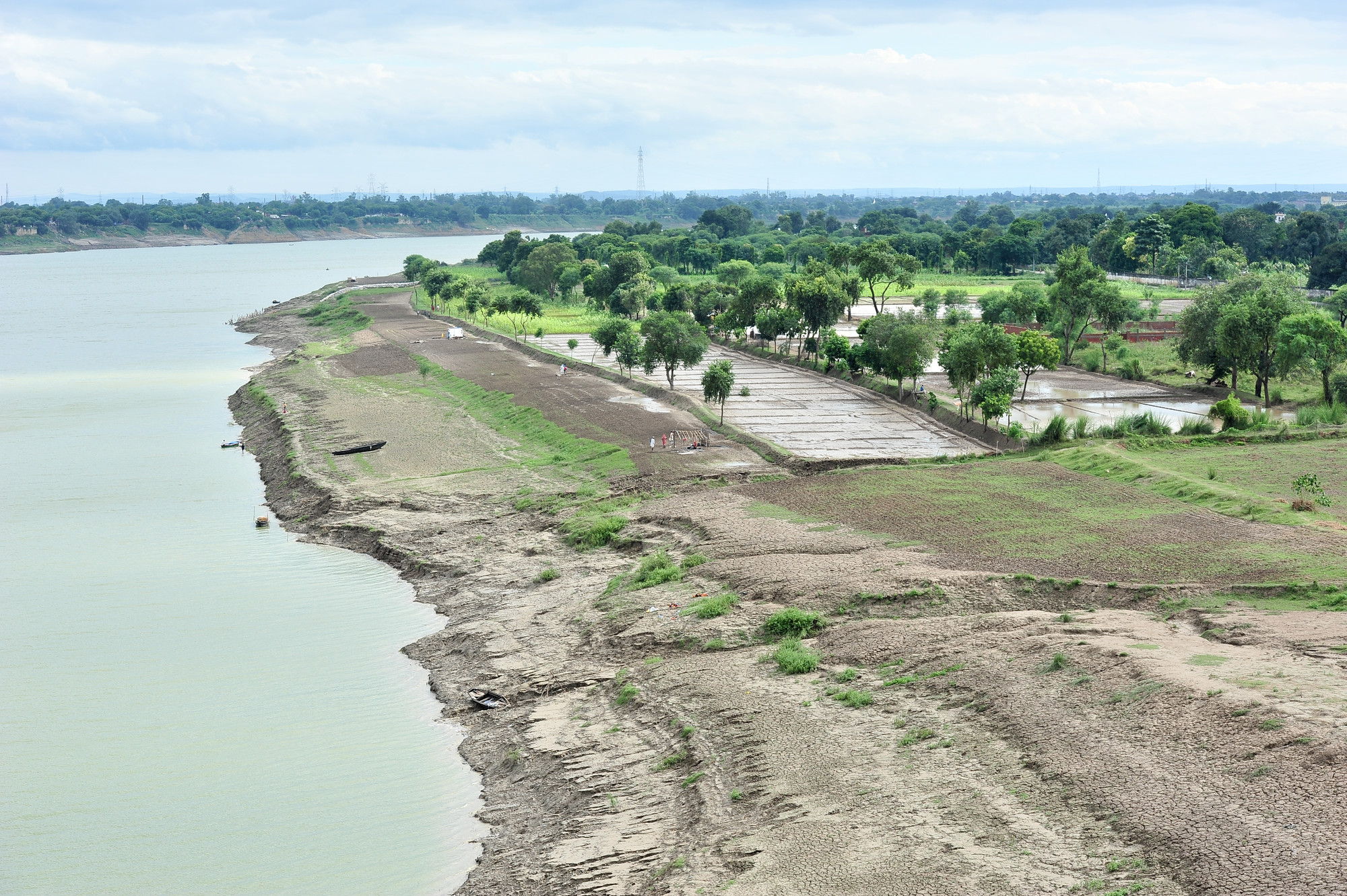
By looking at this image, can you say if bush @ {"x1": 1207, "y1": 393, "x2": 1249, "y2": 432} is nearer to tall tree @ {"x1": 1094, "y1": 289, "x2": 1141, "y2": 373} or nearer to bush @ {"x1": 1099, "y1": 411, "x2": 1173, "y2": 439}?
bush @ {"x1": 1099, "y1": 411, "x2": 1173, "y2": 439}

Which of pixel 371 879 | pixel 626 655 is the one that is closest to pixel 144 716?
pixel 371 879

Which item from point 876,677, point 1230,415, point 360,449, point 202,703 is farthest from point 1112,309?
point 202,703

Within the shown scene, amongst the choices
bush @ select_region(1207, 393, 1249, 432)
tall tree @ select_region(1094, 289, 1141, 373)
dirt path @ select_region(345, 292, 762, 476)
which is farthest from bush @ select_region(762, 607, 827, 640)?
tall tree @ select_region(1094, 289, 1141, 373)

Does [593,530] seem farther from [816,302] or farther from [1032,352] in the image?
[816,302]

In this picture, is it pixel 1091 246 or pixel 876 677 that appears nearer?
pixel 876 677

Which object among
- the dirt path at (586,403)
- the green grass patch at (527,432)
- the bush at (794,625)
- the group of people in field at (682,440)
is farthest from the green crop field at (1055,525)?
the green grass patch at (527,432)

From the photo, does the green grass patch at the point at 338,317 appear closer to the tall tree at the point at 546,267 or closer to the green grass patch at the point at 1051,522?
the tall tree at the point at 546,267
